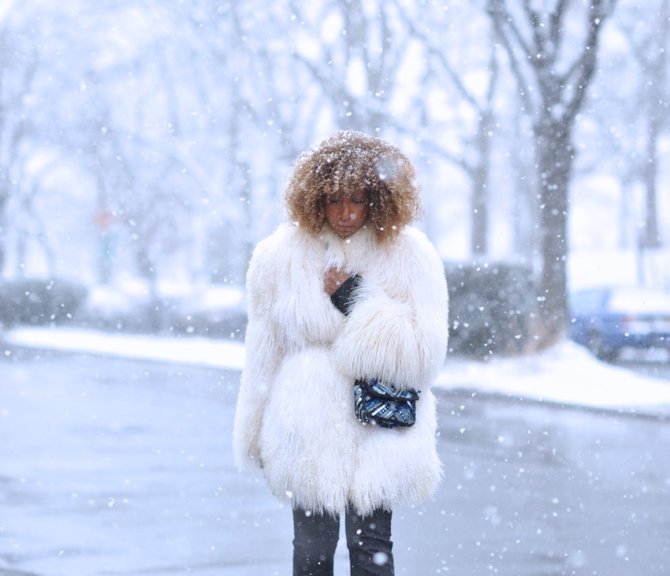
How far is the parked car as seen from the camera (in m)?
20.7

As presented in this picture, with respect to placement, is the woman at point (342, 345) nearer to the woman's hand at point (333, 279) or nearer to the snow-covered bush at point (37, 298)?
the woman's hand at point (333, 279)

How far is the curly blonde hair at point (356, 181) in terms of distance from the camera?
3508 mm

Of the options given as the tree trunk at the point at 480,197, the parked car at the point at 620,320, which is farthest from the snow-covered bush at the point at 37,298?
the parked car at the point at 620,320

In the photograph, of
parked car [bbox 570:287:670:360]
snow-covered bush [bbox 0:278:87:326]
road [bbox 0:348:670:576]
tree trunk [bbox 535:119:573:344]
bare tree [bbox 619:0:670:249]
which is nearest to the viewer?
road [bbox 0:348:670:576]

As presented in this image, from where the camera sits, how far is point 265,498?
7.26 meters

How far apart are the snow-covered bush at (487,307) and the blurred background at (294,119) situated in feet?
0.13

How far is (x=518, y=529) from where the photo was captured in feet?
20.4

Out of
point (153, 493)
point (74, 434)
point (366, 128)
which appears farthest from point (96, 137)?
point (153, 493)

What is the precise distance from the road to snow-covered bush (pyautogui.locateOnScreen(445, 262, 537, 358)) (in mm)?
4361

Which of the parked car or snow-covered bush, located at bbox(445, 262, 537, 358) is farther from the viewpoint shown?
the parked car

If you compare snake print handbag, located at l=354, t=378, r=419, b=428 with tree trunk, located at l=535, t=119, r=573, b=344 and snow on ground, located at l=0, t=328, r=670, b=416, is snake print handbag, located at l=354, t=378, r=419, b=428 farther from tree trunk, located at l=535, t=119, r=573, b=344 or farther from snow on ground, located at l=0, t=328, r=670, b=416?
tree trunk, located at l=535, t=119, r=573, b=344

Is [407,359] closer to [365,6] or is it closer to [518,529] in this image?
[518,529]

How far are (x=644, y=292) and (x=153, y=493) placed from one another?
53.7 ft

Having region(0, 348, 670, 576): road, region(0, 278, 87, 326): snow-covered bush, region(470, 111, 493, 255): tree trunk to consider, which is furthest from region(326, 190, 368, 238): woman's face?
region(0, 278, 87, 326): snow-covered bush
